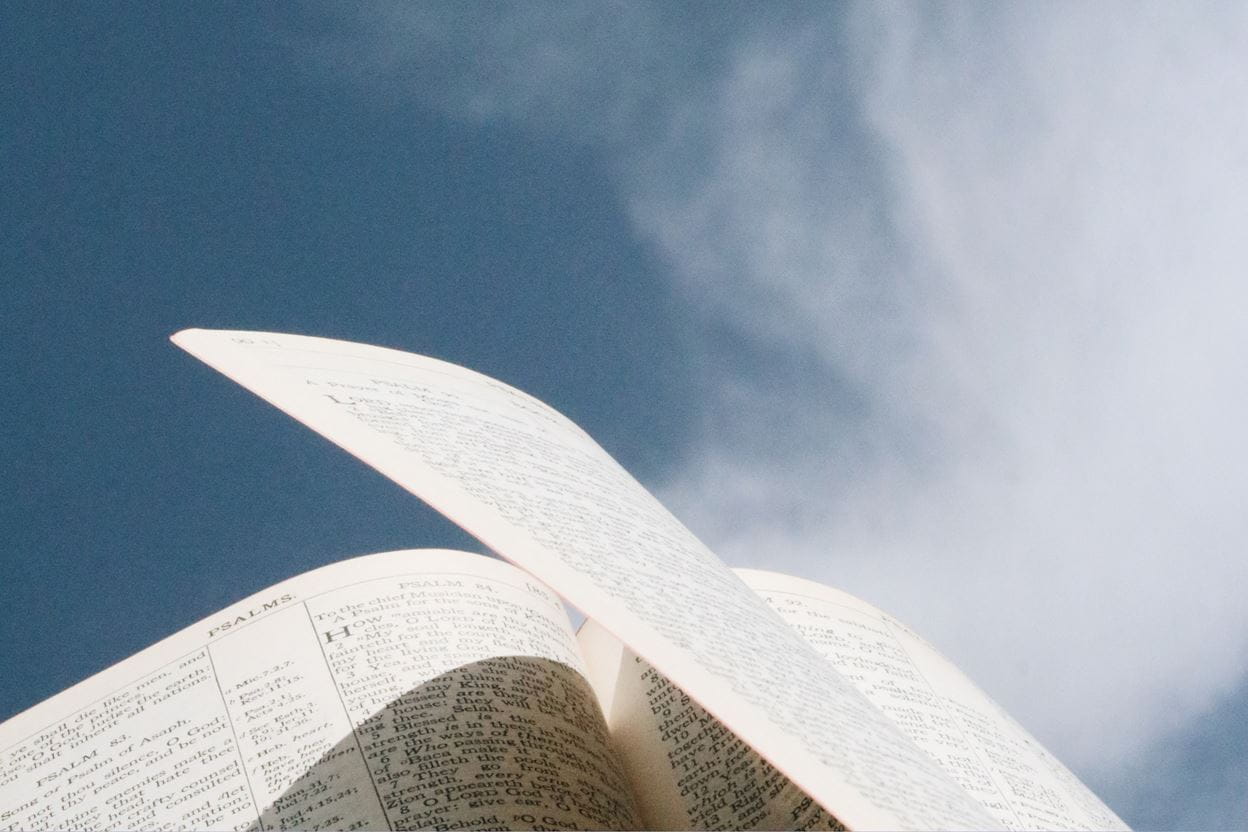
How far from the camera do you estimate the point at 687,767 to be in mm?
968

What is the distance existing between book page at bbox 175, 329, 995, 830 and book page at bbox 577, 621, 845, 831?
107 mm

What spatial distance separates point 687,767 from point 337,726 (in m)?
0.30

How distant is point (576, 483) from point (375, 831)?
298mm

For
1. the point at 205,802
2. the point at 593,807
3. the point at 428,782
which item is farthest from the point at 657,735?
the point at 205,802

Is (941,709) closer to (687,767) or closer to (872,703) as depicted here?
(872,703)

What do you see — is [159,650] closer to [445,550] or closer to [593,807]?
[445,550]

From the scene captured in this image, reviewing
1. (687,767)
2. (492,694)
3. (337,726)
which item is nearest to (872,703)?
(687,767)

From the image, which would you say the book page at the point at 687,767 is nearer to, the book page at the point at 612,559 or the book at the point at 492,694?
the book at the point at 492,694

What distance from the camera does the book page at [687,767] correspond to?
35.1 inches

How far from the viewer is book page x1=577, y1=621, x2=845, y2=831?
891mm

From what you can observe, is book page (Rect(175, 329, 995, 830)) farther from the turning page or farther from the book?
the turning page

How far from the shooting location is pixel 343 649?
98 centimetres

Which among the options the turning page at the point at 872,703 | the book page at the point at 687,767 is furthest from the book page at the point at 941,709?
the book page at the point at 687,767

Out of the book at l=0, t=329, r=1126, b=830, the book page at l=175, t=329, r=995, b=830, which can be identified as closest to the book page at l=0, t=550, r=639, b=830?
the book at l=0, t=329, r=1126, b=830
